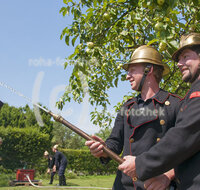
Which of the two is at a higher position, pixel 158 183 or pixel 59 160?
pixel 158 183

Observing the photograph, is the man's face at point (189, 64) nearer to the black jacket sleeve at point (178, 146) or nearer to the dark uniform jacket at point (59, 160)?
the black jacket sleeve at point (178, 146)

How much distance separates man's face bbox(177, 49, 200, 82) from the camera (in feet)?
6.40

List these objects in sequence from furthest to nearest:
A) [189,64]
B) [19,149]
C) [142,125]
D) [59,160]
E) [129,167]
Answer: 1. [19,149]
2. [59,160]
3. [142,125]
4. [189,64]
5. [129,167]

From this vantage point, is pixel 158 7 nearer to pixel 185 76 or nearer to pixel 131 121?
pixel 185 76

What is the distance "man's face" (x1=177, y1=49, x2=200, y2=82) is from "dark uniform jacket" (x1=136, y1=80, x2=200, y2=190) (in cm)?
23

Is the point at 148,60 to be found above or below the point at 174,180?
above

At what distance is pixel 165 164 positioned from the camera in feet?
5.42

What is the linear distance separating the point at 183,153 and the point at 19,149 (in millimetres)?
22122

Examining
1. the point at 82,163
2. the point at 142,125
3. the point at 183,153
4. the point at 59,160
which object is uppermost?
the point at 142,125

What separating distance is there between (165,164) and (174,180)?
45 cm

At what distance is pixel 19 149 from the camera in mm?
22031

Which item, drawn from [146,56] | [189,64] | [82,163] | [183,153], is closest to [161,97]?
[146,56]

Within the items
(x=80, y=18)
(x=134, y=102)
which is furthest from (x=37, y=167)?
(x=134, y=102)

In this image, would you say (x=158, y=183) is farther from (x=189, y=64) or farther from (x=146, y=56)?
(x=146, y=56)
